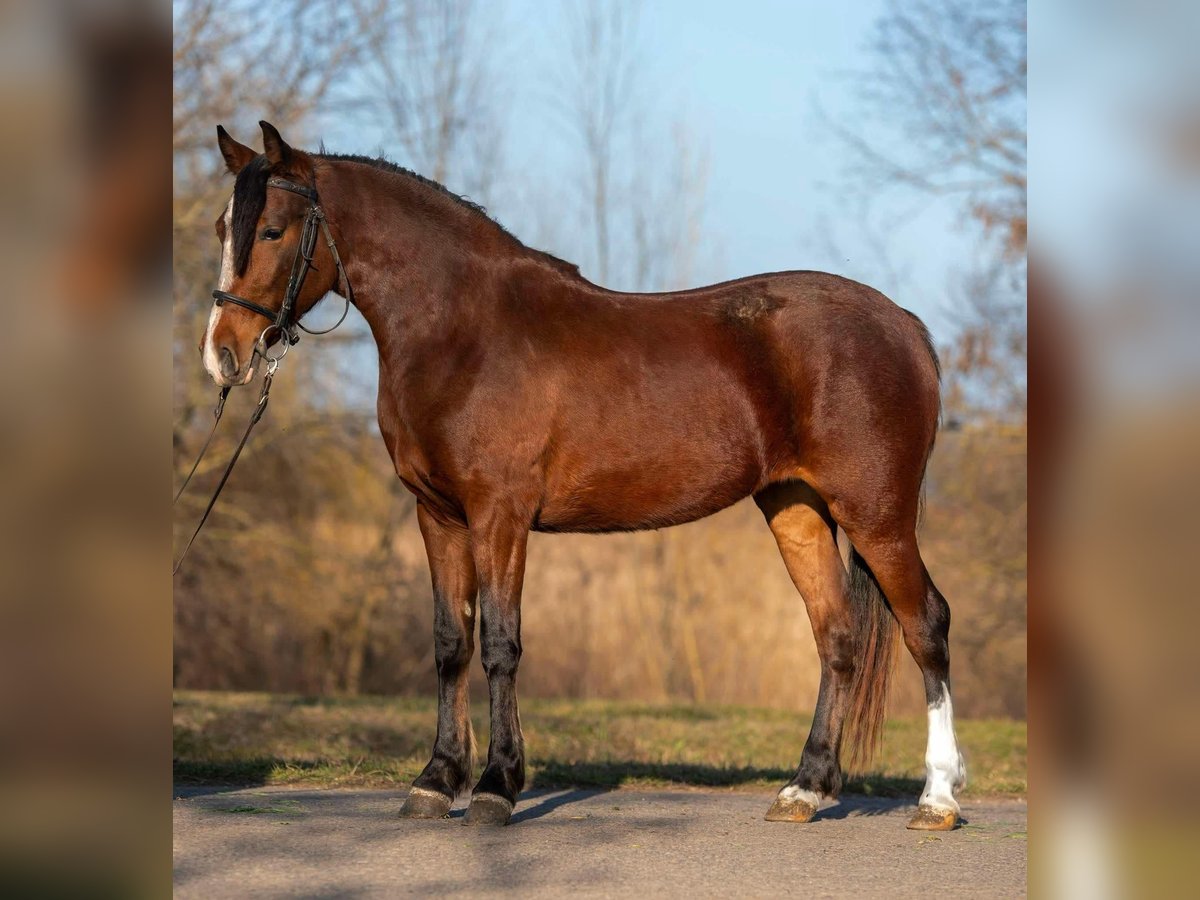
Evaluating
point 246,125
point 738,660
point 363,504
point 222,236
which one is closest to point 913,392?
point 222,236

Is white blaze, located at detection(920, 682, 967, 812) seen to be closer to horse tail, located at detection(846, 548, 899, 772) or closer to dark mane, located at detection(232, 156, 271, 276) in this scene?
horse tail, located at detection(846, 548, 899, 772)

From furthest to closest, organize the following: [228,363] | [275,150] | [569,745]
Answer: [569,745]
[275,150]
[228,363]

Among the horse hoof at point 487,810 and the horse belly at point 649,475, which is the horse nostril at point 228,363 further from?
the horse hoof at point 487,810

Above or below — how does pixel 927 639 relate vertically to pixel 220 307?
below

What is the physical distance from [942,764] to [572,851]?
1.80 m

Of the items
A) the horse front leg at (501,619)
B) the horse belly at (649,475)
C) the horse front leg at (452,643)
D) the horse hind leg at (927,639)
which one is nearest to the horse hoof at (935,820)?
the horse hind leg at (927,639)

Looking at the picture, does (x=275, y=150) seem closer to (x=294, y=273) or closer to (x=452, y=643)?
(x=294, y=273)

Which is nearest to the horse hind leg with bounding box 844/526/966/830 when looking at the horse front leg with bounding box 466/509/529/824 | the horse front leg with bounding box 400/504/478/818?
the horse front leg with bounding box 466/509/529/824

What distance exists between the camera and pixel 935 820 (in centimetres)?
523

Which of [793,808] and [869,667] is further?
[869,667]

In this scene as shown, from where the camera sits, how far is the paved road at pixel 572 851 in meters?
3.99

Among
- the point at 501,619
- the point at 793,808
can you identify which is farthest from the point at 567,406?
the point at 793,808

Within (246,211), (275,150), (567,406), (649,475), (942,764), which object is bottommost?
(942,764)
